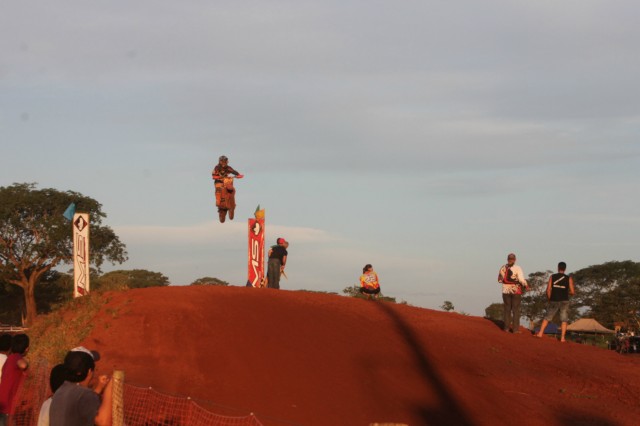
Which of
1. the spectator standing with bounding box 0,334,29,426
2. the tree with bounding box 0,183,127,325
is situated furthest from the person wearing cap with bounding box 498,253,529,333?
the tree with bounding box 0,183,127,325

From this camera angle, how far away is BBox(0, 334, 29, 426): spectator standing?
30.9 ft

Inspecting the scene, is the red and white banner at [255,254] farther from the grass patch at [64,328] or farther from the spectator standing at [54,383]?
the spectator standing at [54,383]

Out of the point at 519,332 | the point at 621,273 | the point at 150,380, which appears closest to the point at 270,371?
the point at 150,380

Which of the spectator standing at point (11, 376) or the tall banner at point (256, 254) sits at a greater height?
the tall banner at point (256, 254)

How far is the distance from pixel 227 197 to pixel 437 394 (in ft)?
31.8

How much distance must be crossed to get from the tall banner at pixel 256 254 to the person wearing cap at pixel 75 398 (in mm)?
17488

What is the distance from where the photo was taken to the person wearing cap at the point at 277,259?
22.9 metres

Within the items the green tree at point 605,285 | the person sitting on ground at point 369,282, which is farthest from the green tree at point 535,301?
the person sitting on ground at point 369,282

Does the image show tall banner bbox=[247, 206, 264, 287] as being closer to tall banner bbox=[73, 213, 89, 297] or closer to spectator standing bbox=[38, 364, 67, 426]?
tall banner bbox=[73, 213, 89, 297]

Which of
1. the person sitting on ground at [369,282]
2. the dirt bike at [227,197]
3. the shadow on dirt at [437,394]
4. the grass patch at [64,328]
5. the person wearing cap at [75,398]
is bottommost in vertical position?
the shadow on dirt at [437,394]

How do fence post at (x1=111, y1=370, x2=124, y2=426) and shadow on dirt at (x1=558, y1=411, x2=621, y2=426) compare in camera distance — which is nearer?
fence post at (x1=111, y1=370, x2=124, y2=426)

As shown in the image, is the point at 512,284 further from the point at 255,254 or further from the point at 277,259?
the point at 255,254

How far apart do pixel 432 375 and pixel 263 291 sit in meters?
5.56

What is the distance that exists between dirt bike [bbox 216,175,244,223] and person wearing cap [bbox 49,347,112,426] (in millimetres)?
17097
